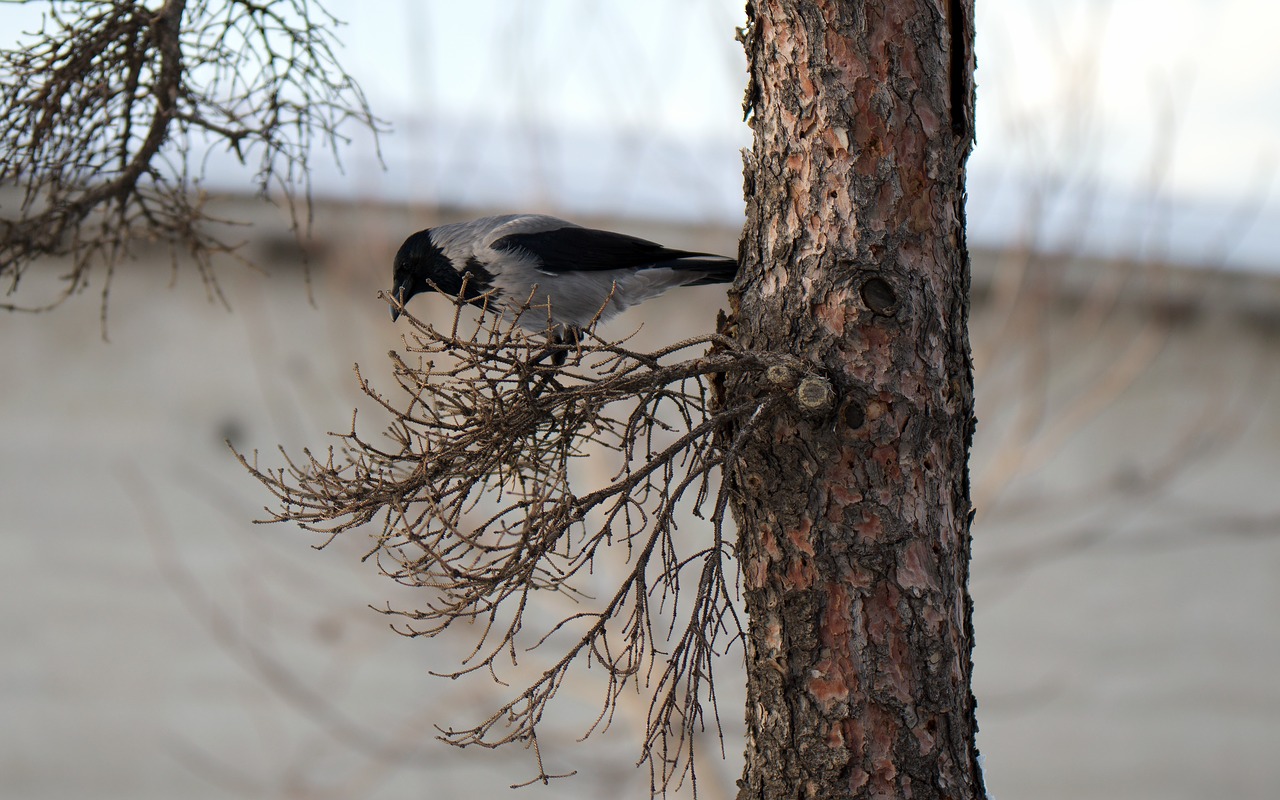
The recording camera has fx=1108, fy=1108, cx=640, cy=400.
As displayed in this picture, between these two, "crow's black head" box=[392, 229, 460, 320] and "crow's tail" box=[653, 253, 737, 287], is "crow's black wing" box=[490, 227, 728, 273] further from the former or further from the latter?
"crow's black head" box=[392, 229, 460, 320]

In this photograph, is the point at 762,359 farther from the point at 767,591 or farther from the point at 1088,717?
the point at 1088,717

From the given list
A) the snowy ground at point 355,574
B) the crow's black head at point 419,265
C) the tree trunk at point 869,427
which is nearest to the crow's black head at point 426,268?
the crow's black head at point 419,265

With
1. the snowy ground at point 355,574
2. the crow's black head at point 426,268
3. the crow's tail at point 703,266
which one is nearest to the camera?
the crow's tail at point 703,266

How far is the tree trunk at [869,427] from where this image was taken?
74.8 inches

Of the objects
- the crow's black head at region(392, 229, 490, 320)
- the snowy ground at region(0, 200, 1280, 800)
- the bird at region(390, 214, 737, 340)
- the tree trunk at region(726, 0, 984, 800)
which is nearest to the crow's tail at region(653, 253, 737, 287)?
the bird at region(390, 214, 737, 340)

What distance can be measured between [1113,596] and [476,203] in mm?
4514

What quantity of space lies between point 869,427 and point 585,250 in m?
1.14

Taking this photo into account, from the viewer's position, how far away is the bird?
277cm

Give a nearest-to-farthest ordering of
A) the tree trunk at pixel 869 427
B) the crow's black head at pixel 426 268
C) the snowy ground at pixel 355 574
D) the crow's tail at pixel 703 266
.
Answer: the tree trunk at pixel 869 427 → the crow's tail at pixel 703 266 → the crow's black head at pixel 426 268 → the snowy ground at pixel 355 574

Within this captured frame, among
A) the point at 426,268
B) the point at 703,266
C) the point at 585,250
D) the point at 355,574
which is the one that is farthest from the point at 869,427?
the point at 355,574

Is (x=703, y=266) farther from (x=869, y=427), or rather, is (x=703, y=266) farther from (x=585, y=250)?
(x=869, y=427)

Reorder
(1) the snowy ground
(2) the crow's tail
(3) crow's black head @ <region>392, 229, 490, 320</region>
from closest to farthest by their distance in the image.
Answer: (2) the crow's tail, (3) crow's black head @ <region>392, 229, 490, 320</region>, (1) the snowy ground

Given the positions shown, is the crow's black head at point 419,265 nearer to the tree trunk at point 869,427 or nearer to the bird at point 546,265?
the bird at point 546,265

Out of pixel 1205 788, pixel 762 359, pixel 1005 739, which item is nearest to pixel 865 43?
pixel 762 359
